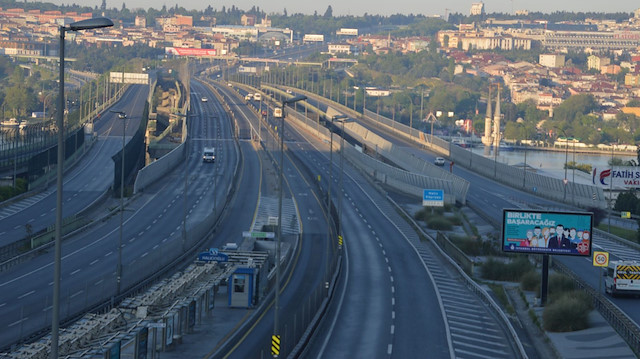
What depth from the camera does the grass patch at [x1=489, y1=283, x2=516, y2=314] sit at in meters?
45.2

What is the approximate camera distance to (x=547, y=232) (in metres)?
44.7

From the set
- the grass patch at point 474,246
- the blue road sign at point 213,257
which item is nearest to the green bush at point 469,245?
the grass patch at point 474,246

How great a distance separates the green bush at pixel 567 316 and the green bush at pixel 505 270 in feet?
39.4

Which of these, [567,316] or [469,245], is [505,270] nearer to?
[469,245]

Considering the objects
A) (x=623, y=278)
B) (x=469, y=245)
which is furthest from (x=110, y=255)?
(x=623, y=278)

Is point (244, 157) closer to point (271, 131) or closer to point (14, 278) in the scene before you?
point (271, 131)

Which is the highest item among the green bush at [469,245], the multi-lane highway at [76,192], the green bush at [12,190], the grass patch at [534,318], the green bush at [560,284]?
the green bush at [560,284]

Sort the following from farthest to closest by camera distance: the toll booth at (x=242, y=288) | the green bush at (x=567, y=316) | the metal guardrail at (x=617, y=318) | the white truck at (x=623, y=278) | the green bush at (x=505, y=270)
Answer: the green bush at (x=505, y=270), the white truck at (x=623, y=278), the toll booth at (x=242, y=288), the green bush at (x=567, y=316), the metal guardrail at (x=617, y=318)

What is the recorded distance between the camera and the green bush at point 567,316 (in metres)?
40.7

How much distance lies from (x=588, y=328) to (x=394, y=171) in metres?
55.4

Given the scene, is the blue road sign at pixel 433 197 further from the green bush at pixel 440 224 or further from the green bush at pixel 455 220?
the green bush at pixel 440 224

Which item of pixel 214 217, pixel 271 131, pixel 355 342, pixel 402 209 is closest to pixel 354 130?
pixel 271 131

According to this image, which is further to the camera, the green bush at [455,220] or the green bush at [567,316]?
the green bush at [455,220]

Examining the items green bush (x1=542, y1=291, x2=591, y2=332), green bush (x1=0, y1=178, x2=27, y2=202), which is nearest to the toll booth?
green bush (x1=542, y1=291, x2=591, y2=332)
